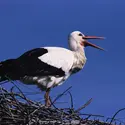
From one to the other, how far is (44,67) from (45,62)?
99 millimetres

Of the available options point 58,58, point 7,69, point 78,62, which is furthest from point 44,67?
point 78,62

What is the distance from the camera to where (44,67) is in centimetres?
702

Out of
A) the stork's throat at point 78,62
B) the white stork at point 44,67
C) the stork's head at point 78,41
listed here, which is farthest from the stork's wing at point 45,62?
the stork's head at point 78,41

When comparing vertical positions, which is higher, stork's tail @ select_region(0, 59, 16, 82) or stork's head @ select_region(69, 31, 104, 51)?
stork's head @ select_region(69, 31, 104, 51)

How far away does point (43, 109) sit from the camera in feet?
14.9

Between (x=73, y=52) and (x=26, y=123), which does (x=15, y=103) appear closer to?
(x=26, y=123)

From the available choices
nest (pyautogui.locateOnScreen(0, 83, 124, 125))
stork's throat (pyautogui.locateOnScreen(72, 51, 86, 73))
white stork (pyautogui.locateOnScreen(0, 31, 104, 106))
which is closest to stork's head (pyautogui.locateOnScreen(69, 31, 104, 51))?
stork's throat (pyautogui.locateOnScreen(72, 51, 86, 73))

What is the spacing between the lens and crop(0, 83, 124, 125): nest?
4312mm

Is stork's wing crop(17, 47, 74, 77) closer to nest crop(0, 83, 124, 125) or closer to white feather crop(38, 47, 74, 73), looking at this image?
white feather crop(38, 47, 74, 73)

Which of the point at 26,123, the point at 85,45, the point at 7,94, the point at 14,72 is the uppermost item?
the point at 85,45

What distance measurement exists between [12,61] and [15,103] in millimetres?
2312

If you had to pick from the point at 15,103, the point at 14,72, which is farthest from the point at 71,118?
the point at 14,72

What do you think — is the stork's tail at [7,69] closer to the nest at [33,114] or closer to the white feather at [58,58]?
the white feather at [58,58]

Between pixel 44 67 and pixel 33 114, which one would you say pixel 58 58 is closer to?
pixel 44 67
